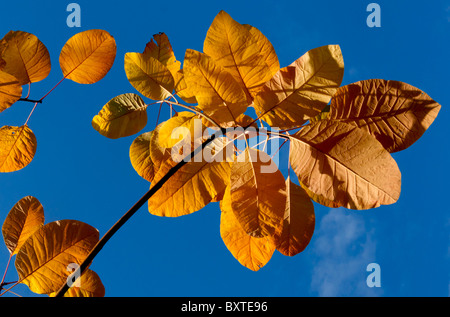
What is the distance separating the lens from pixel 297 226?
25.5 inches

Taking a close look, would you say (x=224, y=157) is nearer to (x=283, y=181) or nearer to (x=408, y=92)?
(x=283, y=181)

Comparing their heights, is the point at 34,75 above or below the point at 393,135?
above

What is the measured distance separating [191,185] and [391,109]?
0.37 m

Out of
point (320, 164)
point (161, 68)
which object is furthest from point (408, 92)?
point (161, 68)

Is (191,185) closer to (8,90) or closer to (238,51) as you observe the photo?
(238,51)

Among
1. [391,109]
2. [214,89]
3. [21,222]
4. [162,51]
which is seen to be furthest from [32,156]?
[391,109]

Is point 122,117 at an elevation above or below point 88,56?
below

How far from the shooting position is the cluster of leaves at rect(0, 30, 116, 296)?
66 centimetres

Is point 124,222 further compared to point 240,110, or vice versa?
point 240,110

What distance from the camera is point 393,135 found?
0.59 m

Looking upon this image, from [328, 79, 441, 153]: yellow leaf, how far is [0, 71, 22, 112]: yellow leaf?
1.98 ft

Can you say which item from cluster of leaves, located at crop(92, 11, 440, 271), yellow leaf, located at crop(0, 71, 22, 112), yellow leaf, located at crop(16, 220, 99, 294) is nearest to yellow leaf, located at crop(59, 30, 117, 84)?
yellow leaf, located at crop(0, 71, 22, 112)

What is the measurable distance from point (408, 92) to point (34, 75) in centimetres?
73

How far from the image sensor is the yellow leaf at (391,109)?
587 millimetres
